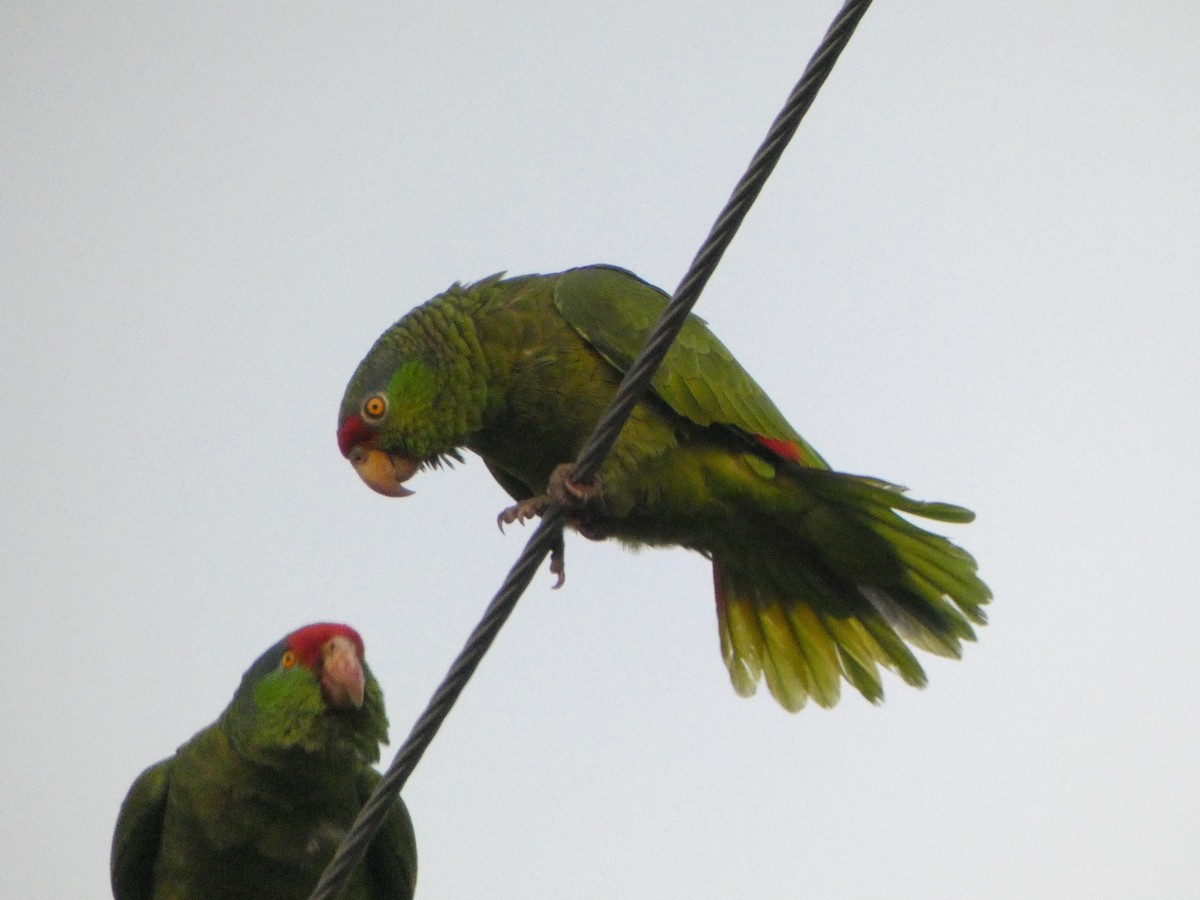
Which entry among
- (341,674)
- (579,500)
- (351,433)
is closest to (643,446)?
(579,500)

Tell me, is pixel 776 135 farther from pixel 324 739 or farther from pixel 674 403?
pixel 324 739

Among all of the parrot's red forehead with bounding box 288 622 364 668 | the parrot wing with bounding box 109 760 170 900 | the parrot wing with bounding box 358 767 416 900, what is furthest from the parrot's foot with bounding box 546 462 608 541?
the parrot wing with bounding box 109 760 170 900

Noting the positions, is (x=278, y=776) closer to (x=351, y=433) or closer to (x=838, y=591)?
(x=351, y=433)

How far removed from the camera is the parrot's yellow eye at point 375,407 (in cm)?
396

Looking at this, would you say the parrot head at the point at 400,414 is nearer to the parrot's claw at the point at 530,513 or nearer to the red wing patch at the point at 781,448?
the parrot's claw at the point at 530,513

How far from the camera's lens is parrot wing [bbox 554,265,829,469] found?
3.97m

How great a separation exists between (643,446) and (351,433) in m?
0.92

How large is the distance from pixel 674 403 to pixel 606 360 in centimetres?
26

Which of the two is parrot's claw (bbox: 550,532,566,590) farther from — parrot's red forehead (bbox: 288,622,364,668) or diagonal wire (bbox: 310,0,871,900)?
diagonal wire (bbox: 310,0,871,900)

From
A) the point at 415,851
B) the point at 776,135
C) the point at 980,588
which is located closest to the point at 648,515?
the point at 980,588

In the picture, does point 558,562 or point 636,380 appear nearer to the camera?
point 636,380

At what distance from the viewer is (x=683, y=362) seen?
159 inches

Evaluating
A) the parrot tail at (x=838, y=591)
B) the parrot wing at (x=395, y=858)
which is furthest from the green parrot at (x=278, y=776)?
the parrot tail at (x=838, y=591)

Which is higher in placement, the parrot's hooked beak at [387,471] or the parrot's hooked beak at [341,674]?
the parrot's hooked beak at [387,471]
